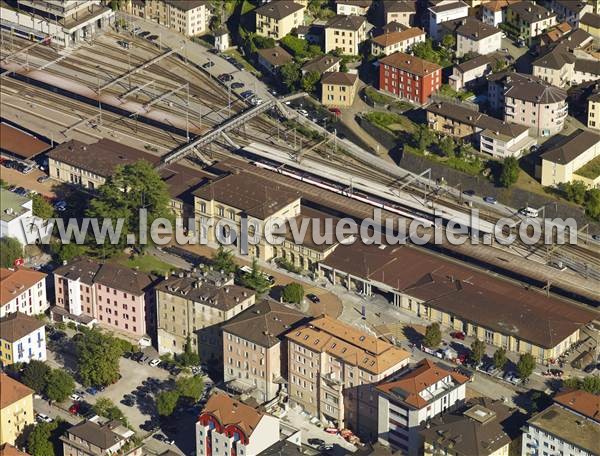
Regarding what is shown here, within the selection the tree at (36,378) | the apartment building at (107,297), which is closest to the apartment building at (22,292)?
the apartment building at (107,297)

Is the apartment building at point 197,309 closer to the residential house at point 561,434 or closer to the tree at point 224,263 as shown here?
the tree at point 224,263

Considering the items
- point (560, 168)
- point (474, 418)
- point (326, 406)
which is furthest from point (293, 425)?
point (560, 168)

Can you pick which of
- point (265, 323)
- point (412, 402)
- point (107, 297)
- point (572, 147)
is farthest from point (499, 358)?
point (107, 297)

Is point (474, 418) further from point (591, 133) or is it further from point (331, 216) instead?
point (591, 133)

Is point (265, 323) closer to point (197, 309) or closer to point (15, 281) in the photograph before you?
point (197, 309)

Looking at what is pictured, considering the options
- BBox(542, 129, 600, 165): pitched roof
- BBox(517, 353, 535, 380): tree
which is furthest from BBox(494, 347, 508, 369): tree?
BBox(542, 129, 600, 165): pitched roof

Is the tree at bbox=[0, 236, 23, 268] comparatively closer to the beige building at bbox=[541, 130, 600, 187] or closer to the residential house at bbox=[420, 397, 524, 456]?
the residential house at bbox=[420, 397, 524, 456]

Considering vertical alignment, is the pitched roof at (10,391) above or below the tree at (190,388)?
above
